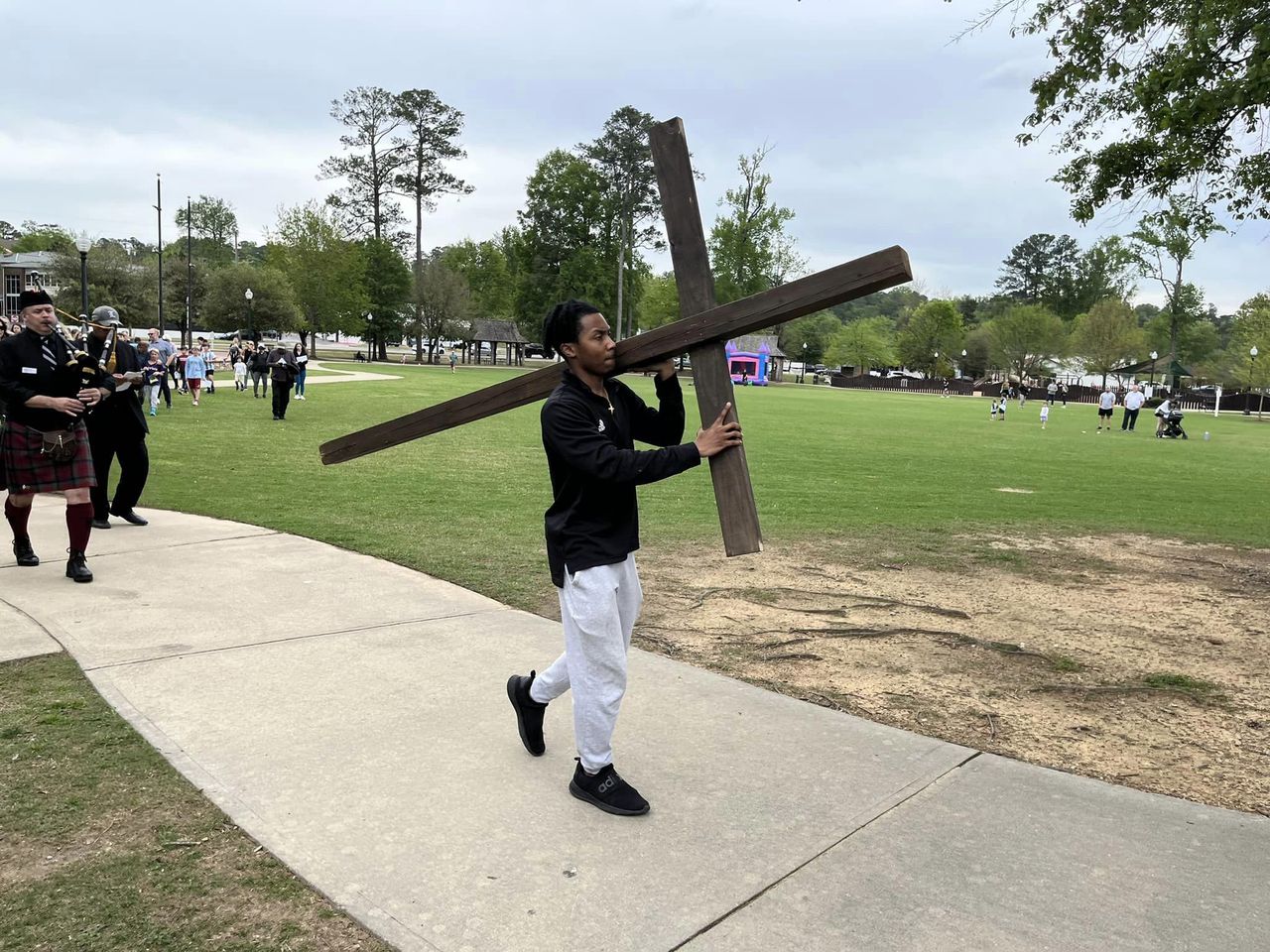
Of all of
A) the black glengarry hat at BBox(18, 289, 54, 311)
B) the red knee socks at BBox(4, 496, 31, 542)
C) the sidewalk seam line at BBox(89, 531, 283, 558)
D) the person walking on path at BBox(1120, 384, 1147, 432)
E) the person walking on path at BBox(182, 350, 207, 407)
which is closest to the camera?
the black glengarry hat at BBox(18, 289, 54, 311)

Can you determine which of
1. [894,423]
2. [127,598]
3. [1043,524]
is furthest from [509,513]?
[894,423]

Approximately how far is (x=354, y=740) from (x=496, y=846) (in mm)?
1021

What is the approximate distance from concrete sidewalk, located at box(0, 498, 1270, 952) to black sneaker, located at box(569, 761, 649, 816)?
0.05m

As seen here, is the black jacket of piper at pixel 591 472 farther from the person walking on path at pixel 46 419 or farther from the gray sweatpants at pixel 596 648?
the person walking on path at pixel 46 419

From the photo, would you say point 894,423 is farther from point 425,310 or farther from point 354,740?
point 425,310

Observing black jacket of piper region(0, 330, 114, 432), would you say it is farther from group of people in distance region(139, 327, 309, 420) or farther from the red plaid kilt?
group of people in distance region(139, 327, 309, 420)

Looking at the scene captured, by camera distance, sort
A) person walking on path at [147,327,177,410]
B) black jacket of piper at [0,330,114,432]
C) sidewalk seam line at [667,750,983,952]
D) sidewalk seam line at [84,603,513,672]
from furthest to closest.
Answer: person walking on path at [147,327,177,410] → black jacket of piper at [0,330,114,432] → sidewalk seam line at [84,603,513,672] → sidewalk seam line at [667,750,983,952]

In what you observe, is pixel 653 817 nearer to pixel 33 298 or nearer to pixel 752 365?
pixel 33 298


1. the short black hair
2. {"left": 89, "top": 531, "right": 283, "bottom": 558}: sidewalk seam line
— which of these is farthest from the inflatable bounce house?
the short black hair

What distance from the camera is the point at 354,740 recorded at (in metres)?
3.67

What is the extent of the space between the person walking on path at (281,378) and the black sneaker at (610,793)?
17.8m

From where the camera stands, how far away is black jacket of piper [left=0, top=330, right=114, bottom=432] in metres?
5.88

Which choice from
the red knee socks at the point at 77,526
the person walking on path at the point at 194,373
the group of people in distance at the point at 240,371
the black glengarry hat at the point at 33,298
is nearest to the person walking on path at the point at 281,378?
the group of people in distance at the point at 240,371

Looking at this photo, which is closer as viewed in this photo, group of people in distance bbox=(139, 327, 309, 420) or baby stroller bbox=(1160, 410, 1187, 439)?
group of people in distance bbox=(139, 327, 309, 420)
